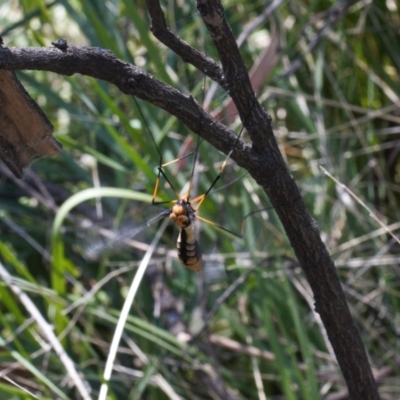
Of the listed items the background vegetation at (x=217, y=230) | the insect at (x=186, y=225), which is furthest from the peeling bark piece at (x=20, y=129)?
the background vegetation at (x=217, y=230)

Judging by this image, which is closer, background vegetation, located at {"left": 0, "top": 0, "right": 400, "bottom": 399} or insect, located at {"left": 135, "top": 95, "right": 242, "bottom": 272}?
insect, located at {"left": 135, "top": 95, "right": 242, "bottom": 272}

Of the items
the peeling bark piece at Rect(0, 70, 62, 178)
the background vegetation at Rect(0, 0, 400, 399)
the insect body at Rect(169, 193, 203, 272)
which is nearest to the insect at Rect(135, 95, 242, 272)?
the insect body at Rect(169, 193, 203, 272)

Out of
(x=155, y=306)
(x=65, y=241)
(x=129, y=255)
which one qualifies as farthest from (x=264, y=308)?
(x=65, y=241)

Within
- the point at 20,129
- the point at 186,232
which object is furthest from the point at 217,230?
the point at 20,129

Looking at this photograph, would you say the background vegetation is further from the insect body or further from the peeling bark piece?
the peeling bark piece

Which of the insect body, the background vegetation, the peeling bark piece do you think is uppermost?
the background vegetation

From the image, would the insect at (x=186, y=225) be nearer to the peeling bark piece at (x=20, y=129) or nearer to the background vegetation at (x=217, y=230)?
the peeling bark piece at (x=20, y=129)

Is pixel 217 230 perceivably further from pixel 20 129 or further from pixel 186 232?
pixel 20 129
